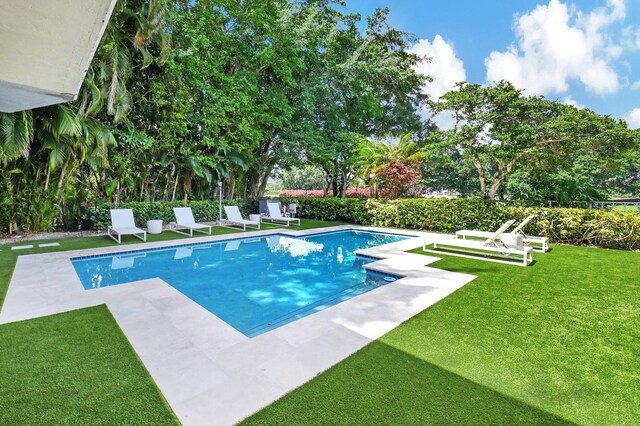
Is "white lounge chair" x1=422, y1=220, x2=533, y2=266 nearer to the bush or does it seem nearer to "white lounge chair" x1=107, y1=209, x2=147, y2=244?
the bush

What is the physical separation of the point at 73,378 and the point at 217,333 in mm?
1422

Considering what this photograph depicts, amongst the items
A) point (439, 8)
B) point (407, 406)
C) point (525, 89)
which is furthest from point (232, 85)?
point (407, 406)

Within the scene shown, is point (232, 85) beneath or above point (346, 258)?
above

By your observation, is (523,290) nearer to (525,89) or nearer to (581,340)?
(581,340)

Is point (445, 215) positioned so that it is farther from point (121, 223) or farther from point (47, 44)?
point (47, 44)

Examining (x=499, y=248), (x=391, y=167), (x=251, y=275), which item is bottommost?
(x=251, y=275)

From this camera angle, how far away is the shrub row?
9347mm

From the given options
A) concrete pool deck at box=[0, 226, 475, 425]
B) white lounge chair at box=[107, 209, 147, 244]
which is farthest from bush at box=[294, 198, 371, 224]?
white lounge chair at box=[107, 209, 147, 244]

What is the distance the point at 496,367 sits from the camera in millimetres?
3113

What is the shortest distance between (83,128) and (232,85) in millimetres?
7107

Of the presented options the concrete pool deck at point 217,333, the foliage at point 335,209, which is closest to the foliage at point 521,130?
the foliage at point 335,209

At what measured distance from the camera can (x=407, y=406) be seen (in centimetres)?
253

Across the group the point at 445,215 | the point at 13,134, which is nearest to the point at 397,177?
the point at 445,215

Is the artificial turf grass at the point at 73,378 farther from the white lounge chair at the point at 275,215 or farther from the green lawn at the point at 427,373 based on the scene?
the white lounge chair at the point at 275,215
